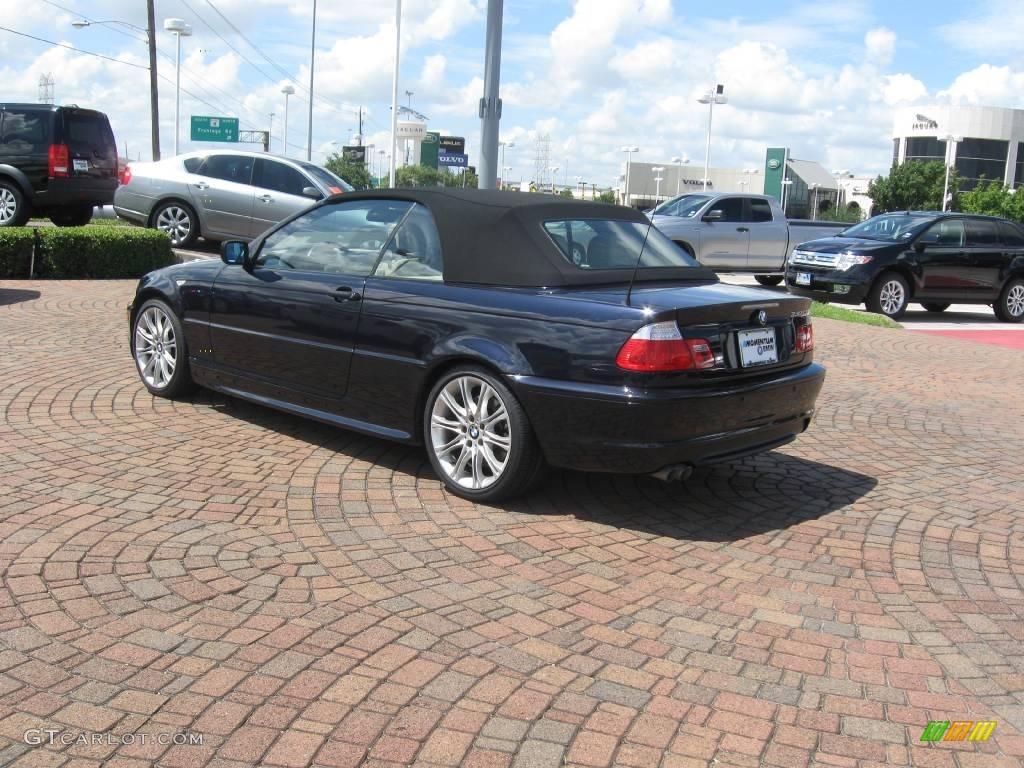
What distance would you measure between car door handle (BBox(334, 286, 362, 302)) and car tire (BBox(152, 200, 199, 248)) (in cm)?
1143

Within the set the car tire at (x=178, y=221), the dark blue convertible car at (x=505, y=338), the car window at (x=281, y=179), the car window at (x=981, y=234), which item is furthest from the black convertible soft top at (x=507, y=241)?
the car window at (x=981, y=234)

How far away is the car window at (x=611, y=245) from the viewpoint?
5258mm

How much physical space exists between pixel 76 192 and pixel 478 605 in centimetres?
1497

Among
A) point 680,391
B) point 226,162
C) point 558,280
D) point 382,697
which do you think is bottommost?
point 382,697

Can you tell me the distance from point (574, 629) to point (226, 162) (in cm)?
1396

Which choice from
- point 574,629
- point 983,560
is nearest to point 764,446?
point 983,560

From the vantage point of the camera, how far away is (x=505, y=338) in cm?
484

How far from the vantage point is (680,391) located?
4547mm

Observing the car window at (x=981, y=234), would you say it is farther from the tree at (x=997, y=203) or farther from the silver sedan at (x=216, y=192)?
the tree at (x=997, y=203)

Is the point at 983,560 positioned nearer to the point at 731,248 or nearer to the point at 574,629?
the point at 574,629

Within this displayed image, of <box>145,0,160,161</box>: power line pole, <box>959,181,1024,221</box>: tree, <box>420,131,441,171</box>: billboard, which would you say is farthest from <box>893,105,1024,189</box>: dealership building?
<box>145,0,160,161</box>: power line pole

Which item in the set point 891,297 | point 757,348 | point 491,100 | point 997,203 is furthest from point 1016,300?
point 997,203

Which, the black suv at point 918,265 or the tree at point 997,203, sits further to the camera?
the tree at point 997,203

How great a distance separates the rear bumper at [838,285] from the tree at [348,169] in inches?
2789
